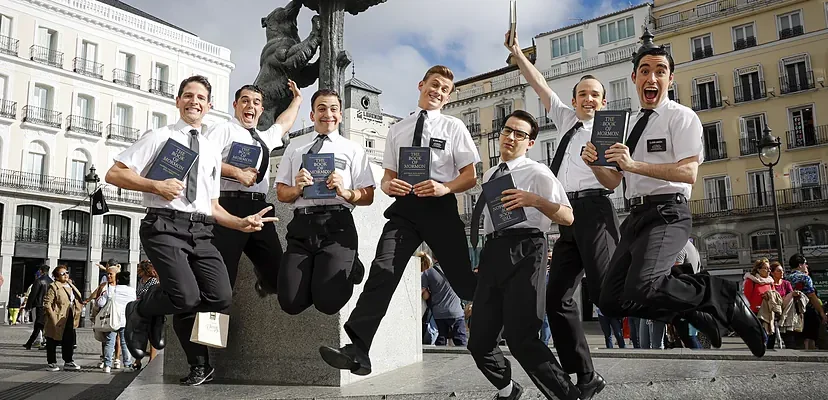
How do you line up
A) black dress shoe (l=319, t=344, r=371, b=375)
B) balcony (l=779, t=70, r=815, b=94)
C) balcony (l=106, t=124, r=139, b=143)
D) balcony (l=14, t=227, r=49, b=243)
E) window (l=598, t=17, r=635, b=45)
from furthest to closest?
balcony (l=106, t=124, r=139, b=143)
window (l=598, t=17, r=635, b=45)
balcony (l=14, t=227, r=49, b=243)
balcony (l=779, t=70, r=815, b=94)
black dress shoe (l=319, t=344, r=371, b=375)

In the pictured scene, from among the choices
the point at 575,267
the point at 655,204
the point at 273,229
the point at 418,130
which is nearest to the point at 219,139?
the point at 273,229

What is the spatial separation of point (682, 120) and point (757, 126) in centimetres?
3397

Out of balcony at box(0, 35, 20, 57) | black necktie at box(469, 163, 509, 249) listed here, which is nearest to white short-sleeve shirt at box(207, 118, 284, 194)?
black necktie at box(469, 163, 509, 249)

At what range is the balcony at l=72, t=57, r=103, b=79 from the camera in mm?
37344

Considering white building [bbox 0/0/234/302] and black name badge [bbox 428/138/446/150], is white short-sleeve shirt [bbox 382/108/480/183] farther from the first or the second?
white building [bbox 0/0/234/302]

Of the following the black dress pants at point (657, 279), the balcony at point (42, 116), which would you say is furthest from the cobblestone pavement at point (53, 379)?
the balcony at point (42, 116)

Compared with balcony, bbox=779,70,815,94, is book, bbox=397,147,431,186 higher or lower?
lower

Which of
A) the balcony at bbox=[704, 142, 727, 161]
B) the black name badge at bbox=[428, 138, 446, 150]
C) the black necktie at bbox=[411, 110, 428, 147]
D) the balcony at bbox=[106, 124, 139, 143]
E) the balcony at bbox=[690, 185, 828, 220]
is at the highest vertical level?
the balcony at bbox=[106, 124, 139, 143]

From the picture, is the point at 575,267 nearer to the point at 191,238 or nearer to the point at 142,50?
the point at 191,238

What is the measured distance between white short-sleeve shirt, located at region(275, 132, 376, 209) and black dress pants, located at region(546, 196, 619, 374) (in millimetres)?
1468

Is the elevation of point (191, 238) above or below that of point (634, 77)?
below

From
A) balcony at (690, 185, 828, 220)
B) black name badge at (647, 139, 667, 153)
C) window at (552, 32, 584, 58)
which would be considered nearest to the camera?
black name badge at (647, 139, 667, 153)

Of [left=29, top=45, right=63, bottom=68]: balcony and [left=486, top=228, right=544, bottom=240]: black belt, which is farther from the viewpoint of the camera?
[left=29, top=45, right=63, bottom=68]: balcony

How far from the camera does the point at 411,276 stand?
634 cm
